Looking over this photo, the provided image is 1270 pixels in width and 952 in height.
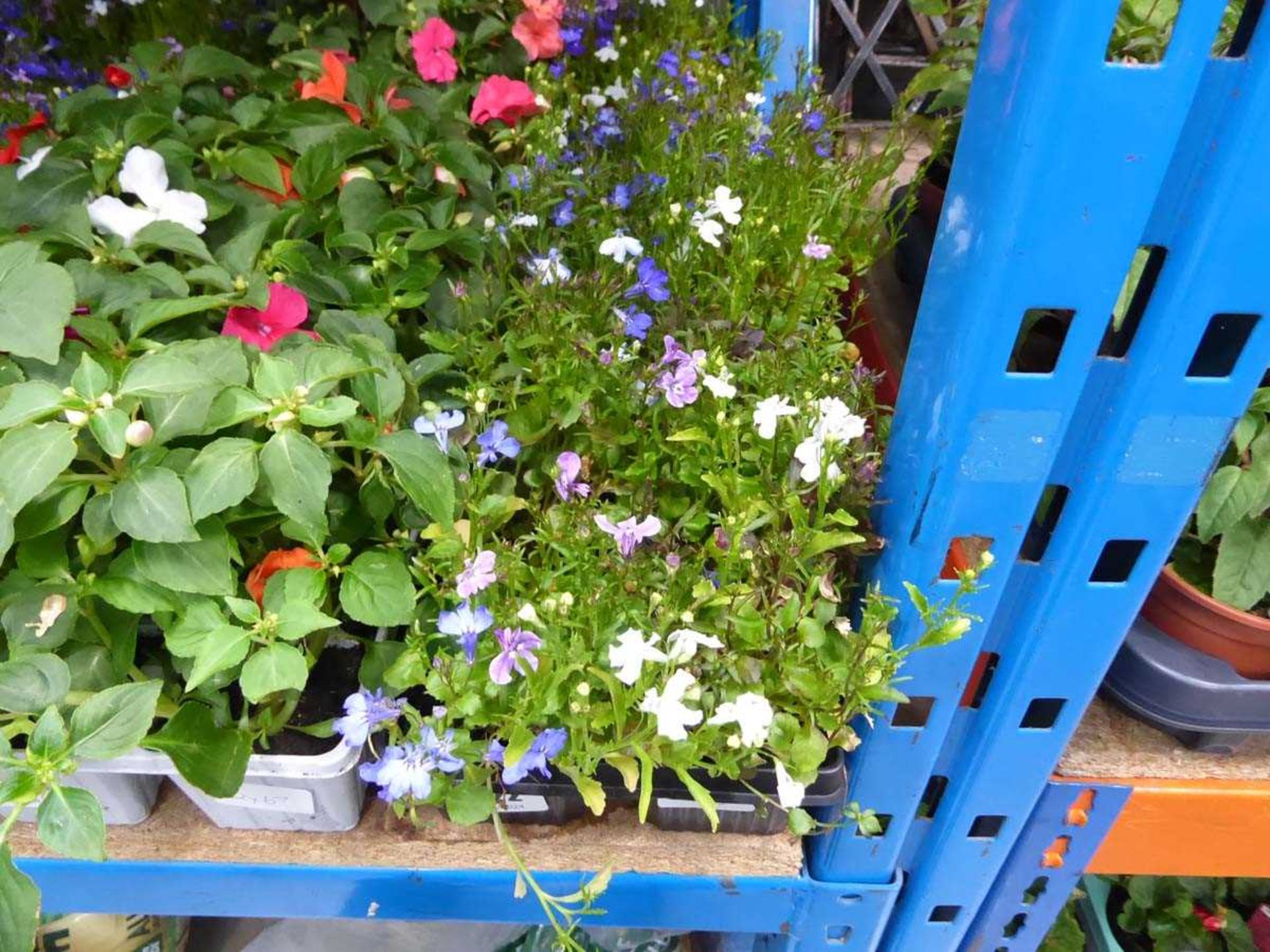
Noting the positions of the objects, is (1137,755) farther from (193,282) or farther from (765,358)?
(193,282)

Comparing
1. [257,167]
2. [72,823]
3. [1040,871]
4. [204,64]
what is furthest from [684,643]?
[204,64]

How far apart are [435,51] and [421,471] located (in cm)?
67

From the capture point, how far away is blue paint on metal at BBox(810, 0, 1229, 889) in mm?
399

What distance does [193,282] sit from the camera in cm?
70

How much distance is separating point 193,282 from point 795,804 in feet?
1.95

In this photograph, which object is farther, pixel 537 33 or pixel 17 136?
pixel 537 33

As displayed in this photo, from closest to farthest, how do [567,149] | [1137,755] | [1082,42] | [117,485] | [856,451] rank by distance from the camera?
[1082,42] < [117,485] < [856,451] < [1137,755] < [567,149]

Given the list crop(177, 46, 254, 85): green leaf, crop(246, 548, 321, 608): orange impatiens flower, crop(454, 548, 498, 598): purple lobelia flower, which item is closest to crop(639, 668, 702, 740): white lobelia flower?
crop(454, 548, 498, 598): purple lobelia flower

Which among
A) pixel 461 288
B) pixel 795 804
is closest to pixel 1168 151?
pixel 795 804

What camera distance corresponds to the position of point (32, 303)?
529 millimetres

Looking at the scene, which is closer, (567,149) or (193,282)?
(193,282)

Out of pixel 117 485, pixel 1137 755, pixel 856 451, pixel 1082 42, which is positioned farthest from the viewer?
pixel 1137 755

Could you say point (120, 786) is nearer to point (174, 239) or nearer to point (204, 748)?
point (204, 748)

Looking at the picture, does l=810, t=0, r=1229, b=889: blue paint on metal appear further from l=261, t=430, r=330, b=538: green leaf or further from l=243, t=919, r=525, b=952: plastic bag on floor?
l=243, t=919, r=525, b=952: plastic bag on floor
